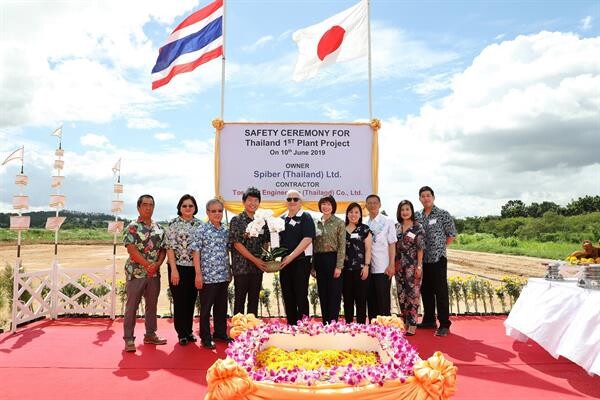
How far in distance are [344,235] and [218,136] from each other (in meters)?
2.54

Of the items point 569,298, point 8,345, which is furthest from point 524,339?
point 8,345

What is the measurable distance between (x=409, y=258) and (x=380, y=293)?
55 cm

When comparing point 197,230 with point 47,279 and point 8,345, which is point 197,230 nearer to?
→ point 8,345

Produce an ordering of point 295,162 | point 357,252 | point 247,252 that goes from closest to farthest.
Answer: point 247,252 → point 357,252 → point 295,162

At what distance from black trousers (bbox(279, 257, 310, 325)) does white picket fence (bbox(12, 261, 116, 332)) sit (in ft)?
9.31

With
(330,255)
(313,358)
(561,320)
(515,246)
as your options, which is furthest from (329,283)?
(515,246)

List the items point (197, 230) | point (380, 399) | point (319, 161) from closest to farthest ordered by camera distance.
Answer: point (380, 399), point (197, 230), point (319, 161)

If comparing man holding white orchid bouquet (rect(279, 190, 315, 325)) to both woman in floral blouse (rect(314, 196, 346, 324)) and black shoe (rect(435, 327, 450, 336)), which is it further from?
black shoe (rect(435, 327, 450, 336))

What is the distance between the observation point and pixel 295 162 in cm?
601

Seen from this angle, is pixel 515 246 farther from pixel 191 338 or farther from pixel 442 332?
pixel 191 338

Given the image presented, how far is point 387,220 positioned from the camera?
4.80 meters

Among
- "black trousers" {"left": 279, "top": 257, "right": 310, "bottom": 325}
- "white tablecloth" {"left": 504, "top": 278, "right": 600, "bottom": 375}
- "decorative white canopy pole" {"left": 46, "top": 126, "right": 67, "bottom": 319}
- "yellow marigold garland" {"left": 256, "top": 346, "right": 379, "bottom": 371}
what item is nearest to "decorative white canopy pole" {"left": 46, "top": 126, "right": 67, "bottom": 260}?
"decorative white canopy pole" {"left": 46, "top": 126, "right": 67, "bottom": 319}

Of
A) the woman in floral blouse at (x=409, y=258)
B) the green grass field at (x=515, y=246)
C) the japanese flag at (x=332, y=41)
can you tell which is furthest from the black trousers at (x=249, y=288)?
the green grass field at (x=515, y=246)

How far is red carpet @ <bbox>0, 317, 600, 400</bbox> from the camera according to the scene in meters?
3.29
